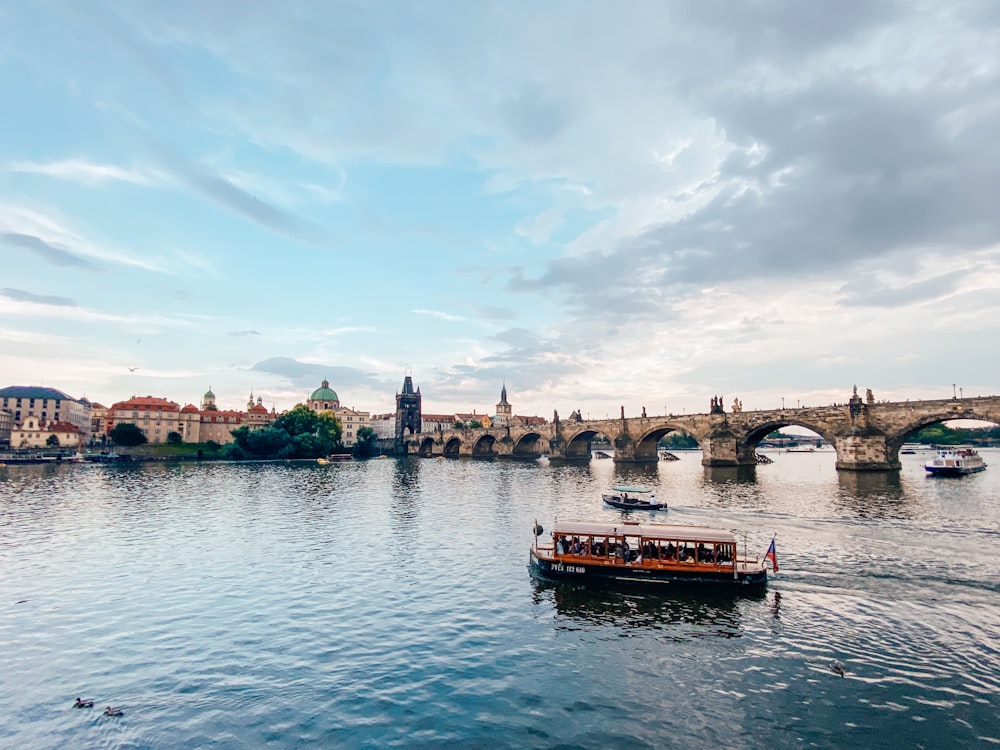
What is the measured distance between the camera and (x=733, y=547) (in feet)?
98.3

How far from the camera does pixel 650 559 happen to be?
30.8 meters

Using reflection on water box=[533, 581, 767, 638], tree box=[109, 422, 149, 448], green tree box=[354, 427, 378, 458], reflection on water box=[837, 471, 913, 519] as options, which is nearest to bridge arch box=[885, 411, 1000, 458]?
reflection on water box=[837, 471, 913, 519]

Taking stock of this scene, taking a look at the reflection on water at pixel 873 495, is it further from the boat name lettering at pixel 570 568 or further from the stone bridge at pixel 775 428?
the boat name lettering at pixel 570 568

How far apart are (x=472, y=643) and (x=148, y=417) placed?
200 meters

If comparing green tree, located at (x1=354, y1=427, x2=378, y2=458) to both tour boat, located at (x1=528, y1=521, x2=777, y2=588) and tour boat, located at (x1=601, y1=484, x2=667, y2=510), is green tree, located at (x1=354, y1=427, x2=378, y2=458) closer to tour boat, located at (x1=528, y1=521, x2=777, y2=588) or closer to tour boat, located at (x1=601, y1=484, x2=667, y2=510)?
tour boat, located at (x1=601, y1=484, x2=667, y2=510)

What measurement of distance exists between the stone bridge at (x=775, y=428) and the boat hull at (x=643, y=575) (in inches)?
2287

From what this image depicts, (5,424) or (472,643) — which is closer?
(472,643)

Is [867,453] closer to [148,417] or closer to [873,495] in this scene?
[873,495]

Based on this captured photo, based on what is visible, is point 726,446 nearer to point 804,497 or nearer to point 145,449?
point 804,497

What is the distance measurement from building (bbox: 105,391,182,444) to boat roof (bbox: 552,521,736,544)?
7482 inches

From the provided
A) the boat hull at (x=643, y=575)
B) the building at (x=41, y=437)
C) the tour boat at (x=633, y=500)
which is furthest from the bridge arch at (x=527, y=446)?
the boat hull at (x=643, y=575)

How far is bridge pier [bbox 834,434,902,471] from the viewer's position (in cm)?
7794

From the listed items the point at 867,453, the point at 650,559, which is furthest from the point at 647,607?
the point at 867,453

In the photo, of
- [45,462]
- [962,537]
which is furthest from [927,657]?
[45,462]
